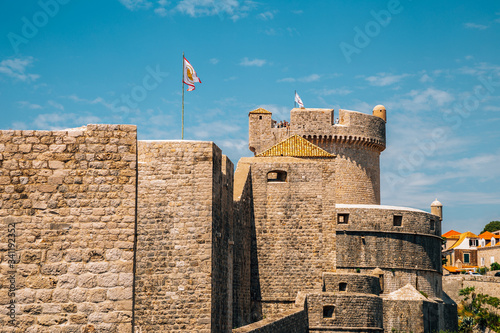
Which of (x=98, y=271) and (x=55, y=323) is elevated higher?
(x=98, y=271)

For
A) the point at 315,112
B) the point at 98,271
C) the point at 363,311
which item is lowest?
the point at 363,311

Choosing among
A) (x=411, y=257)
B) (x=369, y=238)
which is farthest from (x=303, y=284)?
(x=411, y=257)

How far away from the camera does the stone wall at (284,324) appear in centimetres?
1925

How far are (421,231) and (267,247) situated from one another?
1172 cm

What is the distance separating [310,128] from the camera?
4009 cm

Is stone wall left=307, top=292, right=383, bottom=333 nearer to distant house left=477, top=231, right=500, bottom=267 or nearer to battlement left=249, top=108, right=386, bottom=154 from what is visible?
battlement left=249, top=108, right=386, bottom=154

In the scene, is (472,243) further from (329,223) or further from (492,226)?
(329,223)

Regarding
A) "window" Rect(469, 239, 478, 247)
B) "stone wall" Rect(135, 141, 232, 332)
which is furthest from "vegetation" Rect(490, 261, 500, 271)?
"stone wall" Rect(135, 141, 232, 332)

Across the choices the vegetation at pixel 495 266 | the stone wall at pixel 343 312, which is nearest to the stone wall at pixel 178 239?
the stone wall at pixel 343 312

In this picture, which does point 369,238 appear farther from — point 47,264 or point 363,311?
point 47,264

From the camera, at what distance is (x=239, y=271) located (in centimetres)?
2288

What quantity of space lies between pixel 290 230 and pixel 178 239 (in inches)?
368

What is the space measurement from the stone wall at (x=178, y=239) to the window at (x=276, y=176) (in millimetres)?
8755

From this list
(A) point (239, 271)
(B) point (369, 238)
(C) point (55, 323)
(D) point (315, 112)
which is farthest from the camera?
(D) point (315, 112)
